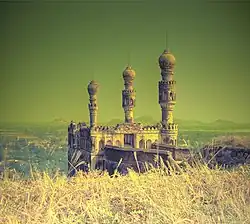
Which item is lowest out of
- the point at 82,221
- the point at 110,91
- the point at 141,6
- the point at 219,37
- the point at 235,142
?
the point at 82,221

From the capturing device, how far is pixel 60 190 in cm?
281

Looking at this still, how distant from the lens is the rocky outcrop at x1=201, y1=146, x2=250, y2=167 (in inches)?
119

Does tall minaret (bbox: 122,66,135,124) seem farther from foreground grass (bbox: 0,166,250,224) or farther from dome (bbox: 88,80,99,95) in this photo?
foreground grass (bbox: 0,166,250,224)

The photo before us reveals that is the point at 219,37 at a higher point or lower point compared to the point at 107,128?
higher

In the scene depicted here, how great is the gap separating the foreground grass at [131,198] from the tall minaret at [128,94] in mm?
410

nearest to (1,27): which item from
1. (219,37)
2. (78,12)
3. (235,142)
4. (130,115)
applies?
(78,12)

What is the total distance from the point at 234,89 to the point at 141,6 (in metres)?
0.85

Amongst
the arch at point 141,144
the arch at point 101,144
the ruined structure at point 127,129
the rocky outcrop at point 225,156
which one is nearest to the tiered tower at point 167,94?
the ruined structure at point 127,129

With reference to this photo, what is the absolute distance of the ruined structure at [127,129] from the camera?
9.77ft

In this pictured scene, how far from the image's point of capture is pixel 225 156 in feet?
10.0

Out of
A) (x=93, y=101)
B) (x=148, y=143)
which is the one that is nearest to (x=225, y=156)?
(x=148, y=143)

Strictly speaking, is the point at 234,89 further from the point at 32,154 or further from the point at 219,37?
the point at 32,154

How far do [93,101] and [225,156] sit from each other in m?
0.93

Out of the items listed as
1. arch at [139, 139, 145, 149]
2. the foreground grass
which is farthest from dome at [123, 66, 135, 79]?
the foreground grass
